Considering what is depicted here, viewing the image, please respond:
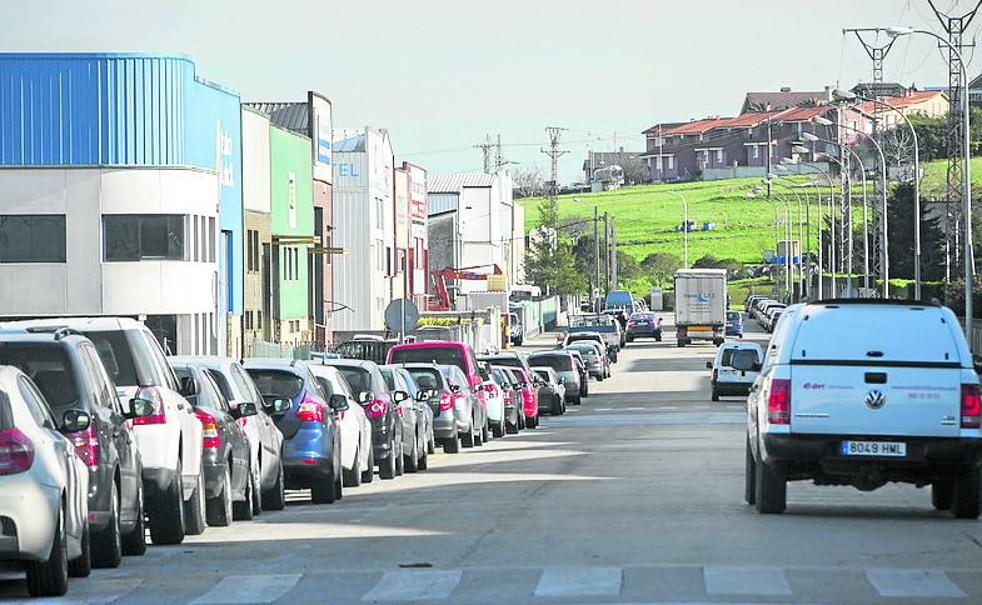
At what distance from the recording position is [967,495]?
1830cm

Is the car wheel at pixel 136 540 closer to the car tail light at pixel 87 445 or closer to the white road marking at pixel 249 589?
the car tail light at pixel 87 445

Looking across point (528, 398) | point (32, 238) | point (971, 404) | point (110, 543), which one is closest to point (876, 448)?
point (971, 404)

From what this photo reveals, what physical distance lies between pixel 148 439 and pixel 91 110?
44.4m

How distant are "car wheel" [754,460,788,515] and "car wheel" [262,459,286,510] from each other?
195 inches

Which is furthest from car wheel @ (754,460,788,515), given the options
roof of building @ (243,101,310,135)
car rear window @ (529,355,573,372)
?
roof of building @ (243,101,310,135)

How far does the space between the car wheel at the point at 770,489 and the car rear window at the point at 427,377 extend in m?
15.8

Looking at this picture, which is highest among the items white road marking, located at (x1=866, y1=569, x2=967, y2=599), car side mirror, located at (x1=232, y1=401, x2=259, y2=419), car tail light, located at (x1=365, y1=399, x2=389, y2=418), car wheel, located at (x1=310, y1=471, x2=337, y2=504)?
car side mirror, located at (x1=232, y1=401, x2=259, y2=419)

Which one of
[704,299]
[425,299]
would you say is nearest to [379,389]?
[704,299]

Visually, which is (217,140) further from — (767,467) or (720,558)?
(720,558)

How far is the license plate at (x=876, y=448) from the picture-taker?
1784 cm

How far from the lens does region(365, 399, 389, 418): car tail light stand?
26.2 m

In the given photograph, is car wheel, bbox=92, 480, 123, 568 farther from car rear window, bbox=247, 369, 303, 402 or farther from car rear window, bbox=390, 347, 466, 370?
car rear window, bbox=390, 347, 466, 370

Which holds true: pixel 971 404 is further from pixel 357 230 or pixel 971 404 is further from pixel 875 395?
pixel 357 230

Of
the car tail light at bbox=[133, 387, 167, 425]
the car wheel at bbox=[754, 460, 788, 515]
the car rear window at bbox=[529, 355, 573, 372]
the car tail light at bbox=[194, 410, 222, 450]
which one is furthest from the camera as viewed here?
the car rear window at bbox=[529, 355, 573, 372]
